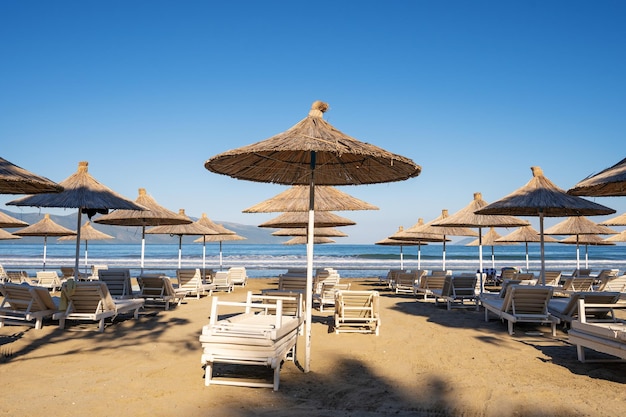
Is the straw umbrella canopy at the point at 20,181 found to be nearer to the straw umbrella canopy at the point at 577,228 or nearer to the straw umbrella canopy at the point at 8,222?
the straw umbrella canopy at the point at 8,222

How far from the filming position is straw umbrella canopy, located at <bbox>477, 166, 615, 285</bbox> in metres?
8.41

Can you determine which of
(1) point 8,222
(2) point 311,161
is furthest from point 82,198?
(1) point 8,222

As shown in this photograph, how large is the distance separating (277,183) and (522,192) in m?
4.97

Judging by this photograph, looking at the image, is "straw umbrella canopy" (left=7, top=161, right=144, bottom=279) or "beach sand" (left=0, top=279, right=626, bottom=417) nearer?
"beach sand" (left=0, top=279, right=626, bottom=417)

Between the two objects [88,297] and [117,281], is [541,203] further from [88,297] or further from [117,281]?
[117,281]

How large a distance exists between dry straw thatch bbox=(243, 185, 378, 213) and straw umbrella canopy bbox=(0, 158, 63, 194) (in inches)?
159

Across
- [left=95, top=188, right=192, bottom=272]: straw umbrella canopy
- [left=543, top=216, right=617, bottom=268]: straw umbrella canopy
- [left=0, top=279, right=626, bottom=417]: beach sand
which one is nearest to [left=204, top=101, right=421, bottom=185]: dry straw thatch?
[left=0, top=279, right=626, bottom=417]: beach sand

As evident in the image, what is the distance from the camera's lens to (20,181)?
5.64 metres

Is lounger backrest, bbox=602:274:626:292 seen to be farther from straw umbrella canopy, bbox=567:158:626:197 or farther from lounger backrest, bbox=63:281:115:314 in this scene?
lounger backrest, bbox=63:281:115:314

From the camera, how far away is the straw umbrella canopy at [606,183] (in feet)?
18.1


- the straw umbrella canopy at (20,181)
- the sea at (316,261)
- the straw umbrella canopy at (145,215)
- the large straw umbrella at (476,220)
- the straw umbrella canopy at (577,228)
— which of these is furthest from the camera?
the sea at (316,261)

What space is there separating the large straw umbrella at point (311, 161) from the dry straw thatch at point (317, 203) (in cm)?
278

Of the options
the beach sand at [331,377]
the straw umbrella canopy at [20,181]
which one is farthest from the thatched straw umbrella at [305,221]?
the straw umbrella canopy at [20,181]

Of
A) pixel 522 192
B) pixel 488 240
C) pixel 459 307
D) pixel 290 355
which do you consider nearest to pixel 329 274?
pixel 459 307
